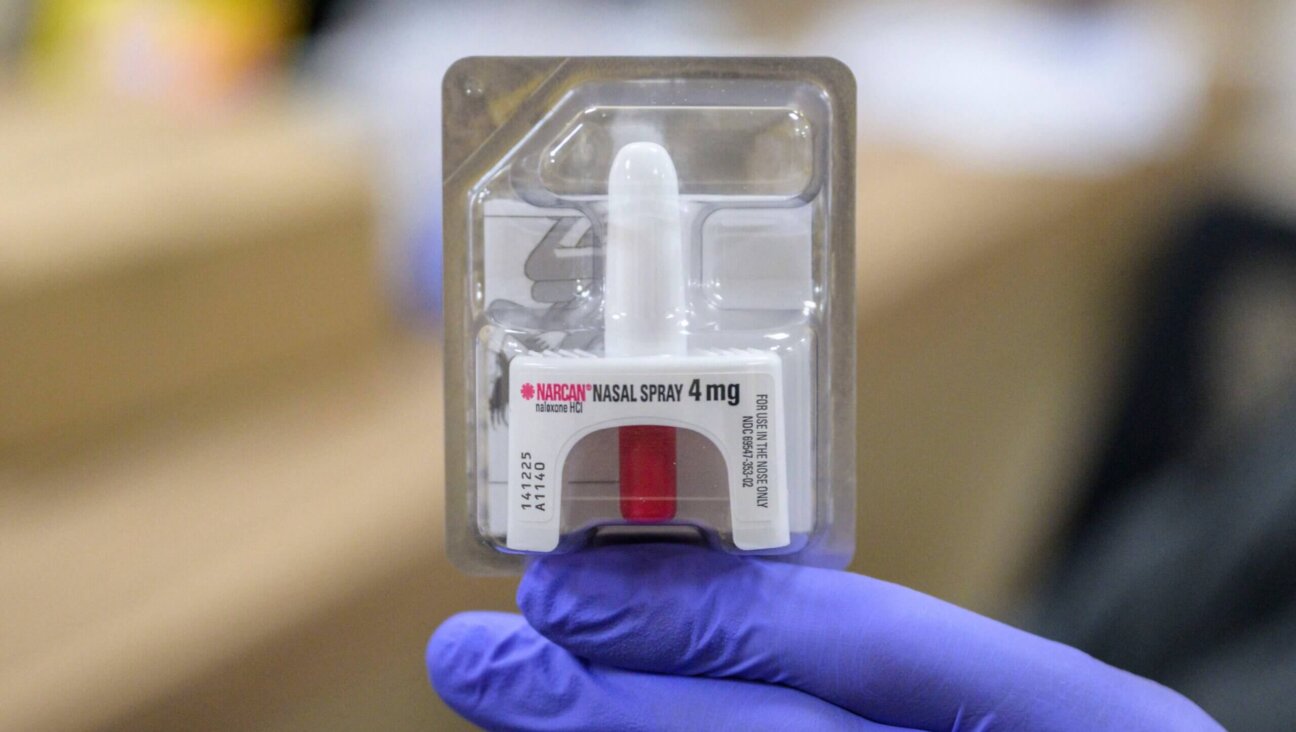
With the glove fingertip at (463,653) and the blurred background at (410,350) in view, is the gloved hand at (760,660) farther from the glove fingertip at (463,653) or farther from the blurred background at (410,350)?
the blurred background at (410,350)

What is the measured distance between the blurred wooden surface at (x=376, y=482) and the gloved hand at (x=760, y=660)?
0.26 m

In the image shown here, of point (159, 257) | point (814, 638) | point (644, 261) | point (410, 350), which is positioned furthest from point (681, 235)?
point (410, 350)

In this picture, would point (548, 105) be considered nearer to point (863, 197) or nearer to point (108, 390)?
point (108, 390)

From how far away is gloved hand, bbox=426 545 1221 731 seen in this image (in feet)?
1.75

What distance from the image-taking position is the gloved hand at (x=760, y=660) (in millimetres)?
534

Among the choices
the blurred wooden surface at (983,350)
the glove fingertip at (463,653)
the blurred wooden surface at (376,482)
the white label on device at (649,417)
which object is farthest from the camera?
the blurred wooden surface at (983,350)

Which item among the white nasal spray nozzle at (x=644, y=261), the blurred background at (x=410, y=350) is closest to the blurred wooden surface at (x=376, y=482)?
the blurred background at (x=410, y=350)

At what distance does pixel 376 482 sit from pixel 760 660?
51 cm

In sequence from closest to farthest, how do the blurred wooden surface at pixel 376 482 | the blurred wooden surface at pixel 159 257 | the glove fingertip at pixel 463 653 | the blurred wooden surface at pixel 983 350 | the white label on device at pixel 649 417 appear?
the white label on device at pixel 649 417, the glove fingertip at pixel 463 653, the blurred wooden surface at pixel 376 482, the blurred wooden surface at pixel 159 257, the blurred wooden surface at pixel 983 350

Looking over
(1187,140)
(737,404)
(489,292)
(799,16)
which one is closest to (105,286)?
(489,292)

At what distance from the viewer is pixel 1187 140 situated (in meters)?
1.84

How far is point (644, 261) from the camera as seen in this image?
18.6 inches

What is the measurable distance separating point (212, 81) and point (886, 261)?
111 cm

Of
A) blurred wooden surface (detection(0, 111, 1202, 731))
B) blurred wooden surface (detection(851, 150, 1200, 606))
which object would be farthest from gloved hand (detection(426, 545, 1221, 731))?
blurred wooden surface (detection(851, 150, 1200, 606))
